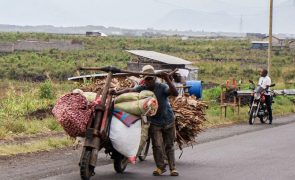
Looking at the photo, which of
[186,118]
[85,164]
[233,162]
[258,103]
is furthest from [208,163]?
[258,103]

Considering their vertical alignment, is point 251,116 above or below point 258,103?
below

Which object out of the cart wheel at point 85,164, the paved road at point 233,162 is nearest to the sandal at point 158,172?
the paved road at point 233,162

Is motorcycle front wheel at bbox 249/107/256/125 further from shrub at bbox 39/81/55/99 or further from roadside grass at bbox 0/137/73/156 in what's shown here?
roadside grass at bbox 0/137/73/156

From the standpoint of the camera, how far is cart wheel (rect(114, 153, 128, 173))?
10766mm

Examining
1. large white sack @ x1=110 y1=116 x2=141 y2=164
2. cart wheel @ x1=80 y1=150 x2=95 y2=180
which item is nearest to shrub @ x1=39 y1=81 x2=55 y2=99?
large white sack @ x1=110 y1=116 x2=141 y2=164

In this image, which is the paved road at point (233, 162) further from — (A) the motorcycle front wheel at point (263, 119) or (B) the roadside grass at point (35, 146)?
(A) the motorcycle front wheel at point (263, 119)

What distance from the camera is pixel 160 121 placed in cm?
1066

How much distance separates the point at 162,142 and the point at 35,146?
3529 mm

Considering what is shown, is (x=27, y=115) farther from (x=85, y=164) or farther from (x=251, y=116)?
(x=85, y=164)

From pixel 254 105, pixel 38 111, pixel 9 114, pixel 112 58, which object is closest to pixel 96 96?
pixel 9 114

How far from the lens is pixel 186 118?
12125 millimetres

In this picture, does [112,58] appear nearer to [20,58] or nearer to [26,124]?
[20,58]

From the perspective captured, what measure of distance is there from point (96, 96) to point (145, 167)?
2.15 meters

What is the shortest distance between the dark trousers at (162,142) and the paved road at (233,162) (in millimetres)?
293
